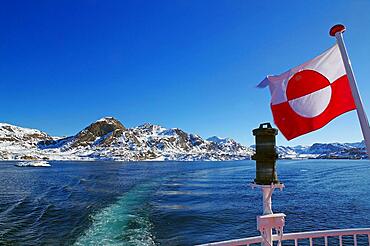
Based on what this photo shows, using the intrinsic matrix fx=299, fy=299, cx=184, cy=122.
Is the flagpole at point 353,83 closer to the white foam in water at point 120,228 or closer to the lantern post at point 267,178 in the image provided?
the lantern post at point 267,178

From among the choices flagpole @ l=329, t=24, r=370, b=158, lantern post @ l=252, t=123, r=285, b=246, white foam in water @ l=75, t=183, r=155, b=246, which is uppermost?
flagpole @ l=329, t=24, r=370, b=158

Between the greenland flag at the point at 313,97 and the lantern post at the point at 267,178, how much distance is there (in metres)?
0.26

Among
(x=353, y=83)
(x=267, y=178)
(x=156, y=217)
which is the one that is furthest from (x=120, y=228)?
(x=353, y=83)

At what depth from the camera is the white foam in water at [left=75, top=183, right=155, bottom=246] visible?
562 inches

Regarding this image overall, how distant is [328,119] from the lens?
3822 mm

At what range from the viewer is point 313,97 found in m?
3.80

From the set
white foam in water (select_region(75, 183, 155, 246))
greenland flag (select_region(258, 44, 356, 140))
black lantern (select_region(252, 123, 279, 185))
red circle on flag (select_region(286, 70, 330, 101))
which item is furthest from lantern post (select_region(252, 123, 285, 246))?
white foam in water (select_region(75, 183, 155, 246))

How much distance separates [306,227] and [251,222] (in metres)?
3.39

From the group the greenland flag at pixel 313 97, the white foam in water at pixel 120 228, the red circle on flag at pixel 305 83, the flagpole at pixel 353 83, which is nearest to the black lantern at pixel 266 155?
the greenland flag at pixel 313 97

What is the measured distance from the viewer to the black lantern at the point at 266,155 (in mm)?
3592

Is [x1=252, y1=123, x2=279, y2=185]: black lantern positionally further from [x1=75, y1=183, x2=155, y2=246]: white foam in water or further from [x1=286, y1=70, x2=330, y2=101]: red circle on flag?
[x1=75, y1=183, x2=155, y2=246]: white foam in water

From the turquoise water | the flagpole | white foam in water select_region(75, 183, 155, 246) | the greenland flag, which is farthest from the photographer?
the turquoise water

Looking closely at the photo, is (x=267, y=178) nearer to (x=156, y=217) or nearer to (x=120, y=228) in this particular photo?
(x=120, y=228)

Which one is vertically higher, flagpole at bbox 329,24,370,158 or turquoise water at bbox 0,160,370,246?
flagpole at bbox 329,24,370,158
